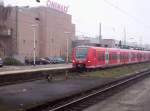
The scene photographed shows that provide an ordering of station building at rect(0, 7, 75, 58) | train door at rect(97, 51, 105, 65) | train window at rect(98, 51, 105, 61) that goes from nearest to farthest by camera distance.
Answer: train door at rect(97, 51, 105, 65)
train window at rect(98, 51, 105, 61)
station building at rect(0, 7, 75, 58)

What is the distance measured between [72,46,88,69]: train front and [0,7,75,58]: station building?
41.7 m

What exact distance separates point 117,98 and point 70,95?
7.53 ft

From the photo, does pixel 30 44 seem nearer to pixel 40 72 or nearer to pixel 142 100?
pixel 40 72

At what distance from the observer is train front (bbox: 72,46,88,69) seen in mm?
41750

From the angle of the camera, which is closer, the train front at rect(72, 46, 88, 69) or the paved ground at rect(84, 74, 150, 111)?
the paved ground at rect(84, 74, 150, 111)

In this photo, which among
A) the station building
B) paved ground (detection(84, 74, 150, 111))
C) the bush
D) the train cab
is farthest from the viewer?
the station building

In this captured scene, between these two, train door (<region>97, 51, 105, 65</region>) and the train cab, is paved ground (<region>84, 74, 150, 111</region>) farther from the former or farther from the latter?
train door (<region>97, 51, 105, 65</region>)

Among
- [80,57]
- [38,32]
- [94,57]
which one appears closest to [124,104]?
[80,57]

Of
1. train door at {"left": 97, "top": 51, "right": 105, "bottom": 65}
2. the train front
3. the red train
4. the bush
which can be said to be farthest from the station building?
the train front

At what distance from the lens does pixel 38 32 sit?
10219 centimetres

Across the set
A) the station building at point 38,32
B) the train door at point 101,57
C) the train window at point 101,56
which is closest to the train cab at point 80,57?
the train door at point 101,57

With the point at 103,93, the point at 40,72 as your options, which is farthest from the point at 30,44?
the point at 103,93

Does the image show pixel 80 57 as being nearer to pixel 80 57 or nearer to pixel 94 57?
pixel 80 57

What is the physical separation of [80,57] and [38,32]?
6110 cm
